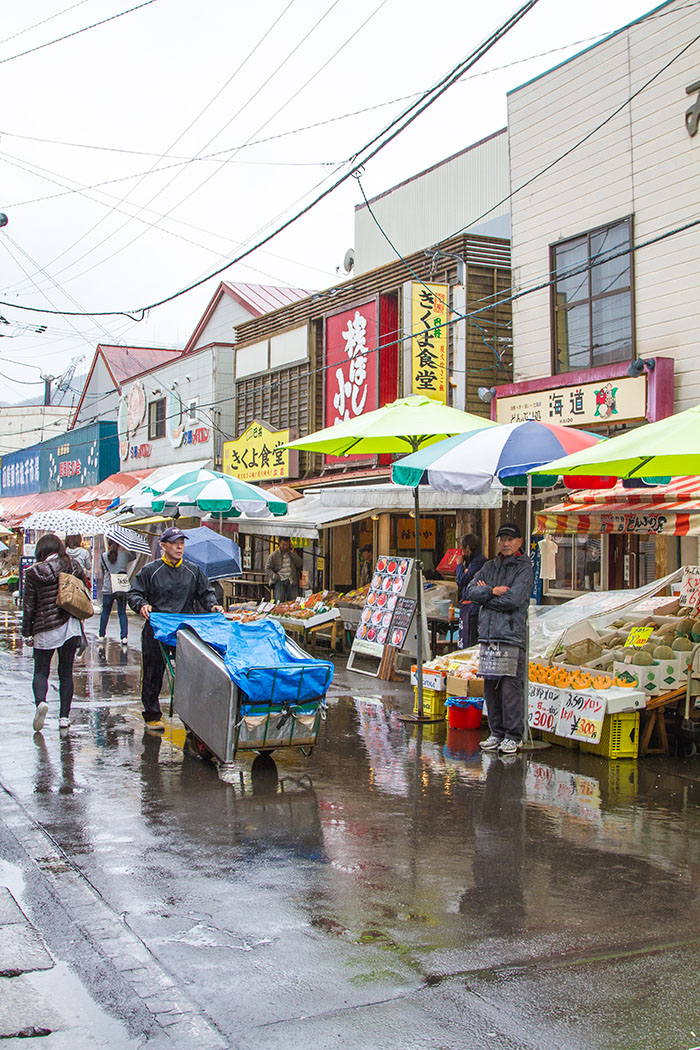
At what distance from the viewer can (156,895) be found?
5.11 m

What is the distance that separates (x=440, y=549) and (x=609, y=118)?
8713 mm

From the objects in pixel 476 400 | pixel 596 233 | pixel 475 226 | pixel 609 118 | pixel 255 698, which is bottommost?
pixel 255 698

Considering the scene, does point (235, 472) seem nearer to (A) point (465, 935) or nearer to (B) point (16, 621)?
(B) point (16, 621)

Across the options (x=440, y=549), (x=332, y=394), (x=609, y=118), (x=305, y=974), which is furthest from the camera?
(x=332, y=394)

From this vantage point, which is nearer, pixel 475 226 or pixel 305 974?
pixel 305 974

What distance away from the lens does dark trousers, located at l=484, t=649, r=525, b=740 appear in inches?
345

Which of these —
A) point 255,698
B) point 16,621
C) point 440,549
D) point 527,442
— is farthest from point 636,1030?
point 16,621

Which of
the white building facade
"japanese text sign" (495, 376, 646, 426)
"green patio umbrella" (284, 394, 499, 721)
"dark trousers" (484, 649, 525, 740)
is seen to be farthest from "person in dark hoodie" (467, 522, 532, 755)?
"japanese text sign" (495, 376, 646, 426)

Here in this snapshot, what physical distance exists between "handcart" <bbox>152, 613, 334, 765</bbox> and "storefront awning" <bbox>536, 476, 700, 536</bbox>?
487 cm

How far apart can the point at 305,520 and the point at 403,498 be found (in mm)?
3095

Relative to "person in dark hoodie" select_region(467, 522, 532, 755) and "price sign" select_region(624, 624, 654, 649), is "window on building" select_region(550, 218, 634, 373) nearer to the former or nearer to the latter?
"price sign" select_region(624, 624, 654, 649)

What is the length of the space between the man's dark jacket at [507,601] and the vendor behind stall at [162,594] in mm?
2694

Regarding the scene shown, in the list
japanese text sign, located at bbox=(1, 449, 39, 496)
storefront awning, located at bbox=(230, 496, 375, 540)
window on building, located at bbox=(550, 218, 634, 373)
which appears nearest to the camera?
window on building, located at bbox=(550, 218, 634, 373)

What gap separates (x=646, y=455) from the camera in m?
7.28
